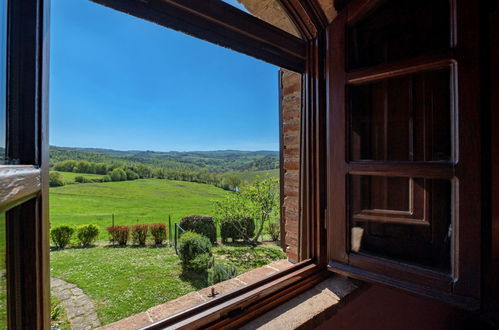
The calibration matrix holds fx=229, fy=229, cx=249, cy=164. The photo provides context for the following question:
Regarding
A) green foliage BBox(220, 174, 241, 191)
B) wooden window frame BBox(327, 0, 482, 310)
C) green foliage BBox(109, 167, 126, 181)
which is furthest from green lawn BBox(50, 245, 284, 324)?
wooden window frame BBox(327, 0, 482, 310)

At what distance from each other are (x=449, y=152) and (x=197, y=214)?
15.1 feet

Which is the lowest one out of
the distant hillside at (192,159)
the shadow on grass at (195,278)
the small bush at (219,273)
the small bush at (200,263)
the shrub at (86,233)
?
the small bush at (219,273)

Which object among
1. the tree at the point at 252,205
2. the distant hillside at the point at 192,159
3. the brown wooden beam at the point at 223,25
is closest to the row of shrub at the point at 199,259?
the distant hillside at the point at 192,159

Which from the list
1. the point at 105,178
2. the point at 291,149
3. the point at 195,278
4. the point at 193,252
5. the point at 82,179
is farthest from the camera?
the point at 193,252

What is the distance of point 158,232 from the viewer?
390cm

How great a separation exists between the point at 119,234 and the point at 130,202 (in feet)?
1.84

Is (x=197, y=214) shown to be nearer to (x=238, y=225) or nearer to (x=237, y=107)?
(x=238, y=225)

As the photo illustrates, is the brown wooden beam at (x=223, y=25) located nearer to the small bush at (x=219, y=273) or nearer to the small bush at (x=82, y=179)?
the small bush at (x=82, y=179)

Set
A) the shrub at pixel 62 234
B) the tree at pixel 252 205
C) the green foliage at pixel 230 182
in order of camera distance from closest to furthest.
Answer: the shrub at pixel 62 234 → the green foliage at pixel 230 182 → the tree at pixel 252 205

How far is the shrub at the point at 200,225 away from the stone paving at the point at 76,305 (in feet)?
6.92

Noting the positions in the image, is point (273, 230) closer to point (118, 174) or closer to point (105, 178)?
point (118, 174)

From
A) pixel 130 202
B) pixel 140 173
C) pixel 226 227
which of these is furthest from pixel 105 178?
pixel 226 227

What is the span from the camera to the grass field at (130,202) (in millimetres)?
2805

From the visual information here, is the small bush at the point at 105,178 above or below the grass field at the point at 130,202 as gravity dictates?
above
